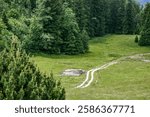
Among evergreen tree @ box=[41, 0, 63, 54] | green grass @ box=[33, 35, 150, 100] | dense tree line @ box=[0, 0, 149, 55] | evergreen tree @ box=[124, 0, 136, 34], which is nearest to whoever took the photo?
green grass @ box=[33, 35, 150, 100]

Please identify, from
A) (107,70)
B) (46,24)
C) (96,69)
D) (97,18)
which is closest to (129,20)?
(97,18)

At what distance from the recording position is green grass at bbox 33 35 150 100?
5312 centimetres

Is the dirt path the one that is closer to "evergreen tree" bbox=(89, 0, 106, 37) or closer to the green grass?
the green grass

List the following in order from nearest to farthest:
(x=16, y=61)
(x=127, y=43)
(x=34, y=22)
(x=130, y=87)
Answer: (x=16, y=61) → (x=130, y=87) → (x=34, y=22) → (x=127, y=43)

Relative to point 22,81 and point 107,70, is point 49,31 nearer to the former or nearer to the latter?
point 107,70

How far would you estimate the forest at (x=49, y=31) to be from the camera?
19.5m

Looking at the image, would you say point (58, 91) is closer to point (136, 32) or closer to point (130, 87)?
point (130, 87)

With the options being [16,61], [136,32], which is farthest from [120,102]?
[136,32]

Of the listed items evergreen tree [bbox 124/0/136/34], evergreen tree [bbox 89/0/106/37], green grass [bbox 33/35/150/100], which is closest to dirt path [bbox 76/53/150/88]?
green grass [bbox 33/35/150/100]

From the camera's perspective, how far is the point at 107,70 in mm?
80938

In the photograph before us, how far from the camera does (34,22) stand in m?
105

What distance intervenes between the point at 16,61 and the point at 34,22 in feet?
280

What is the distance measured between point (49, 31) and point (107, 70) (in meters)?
33.1

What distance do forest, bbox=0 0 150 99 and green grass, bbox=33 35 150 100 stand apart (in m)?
4.52
